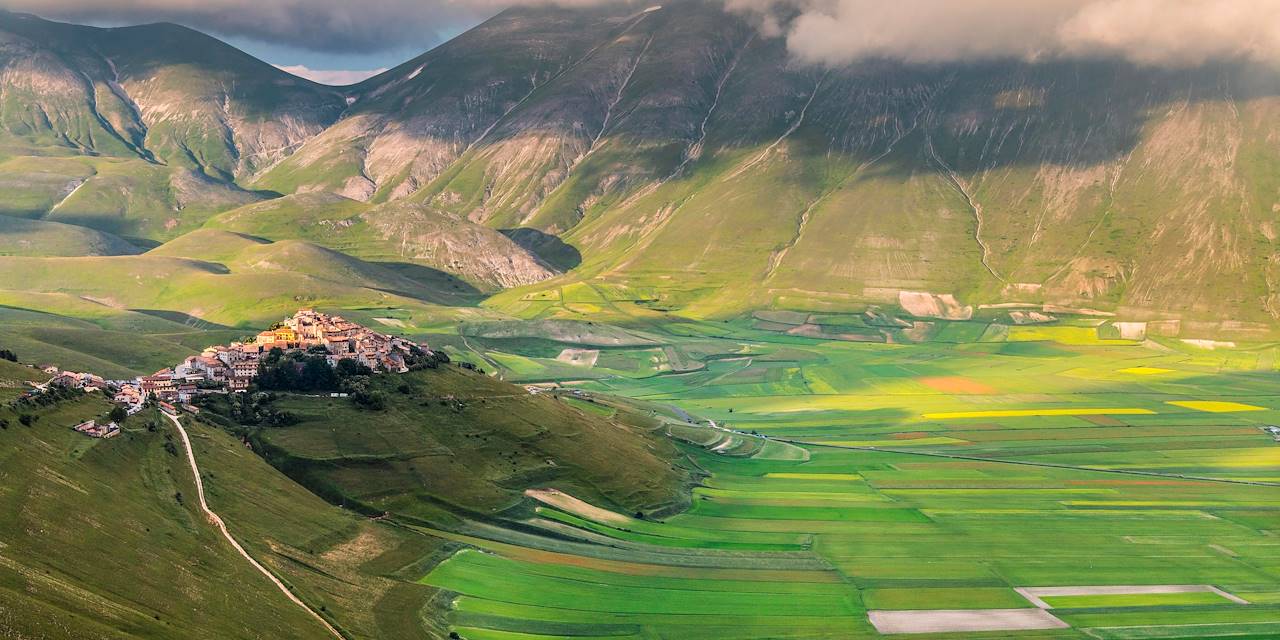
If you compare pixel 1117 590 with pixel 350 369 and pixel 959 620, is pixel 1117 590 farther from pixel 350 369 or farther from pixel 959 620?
pixel 350 369

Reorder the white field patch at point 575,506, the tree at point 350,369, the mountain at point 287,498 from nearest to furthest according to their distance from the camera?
the mountain at point 287,498 < the white field patch at point 575,506 < the tree at point 350,369

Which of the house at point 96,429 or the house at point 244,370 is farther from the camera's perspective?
the house at point 244,370

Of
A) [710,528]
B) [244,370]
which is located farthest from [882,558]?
[244,370]

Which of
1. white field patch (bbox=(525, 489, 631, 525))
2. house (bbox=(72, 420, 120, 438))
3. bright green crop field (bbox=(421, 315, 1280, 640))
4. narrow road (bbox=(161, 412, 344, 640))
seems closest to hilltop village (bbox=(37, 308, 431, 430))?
house (bbox=(72, 420, 120, 438))

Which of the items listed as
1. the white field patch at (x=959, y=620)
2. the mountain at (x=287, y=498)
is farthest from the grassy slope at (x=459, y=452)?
the white field patch at (x=959, y=620)

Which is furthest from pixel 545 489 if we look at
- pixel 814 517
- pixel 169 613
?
pixel 169 613

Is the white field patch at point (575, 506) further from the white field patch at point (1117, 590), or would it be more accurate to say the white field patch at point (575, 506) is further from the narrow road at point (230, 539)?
the white field patch at point (1117, 590)
